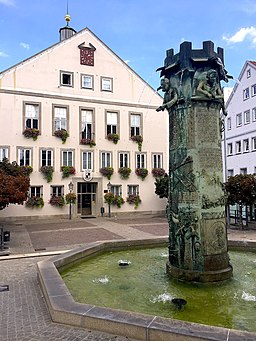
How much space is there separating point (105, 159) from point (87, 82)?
7.54m

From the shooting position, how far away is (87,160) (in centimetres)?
3020

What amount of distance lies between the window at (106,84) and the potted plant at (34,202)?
1219 cm

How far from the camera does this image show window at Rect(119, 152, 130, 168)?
3153 cm

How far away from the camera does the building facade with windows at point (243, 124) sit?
3584cm

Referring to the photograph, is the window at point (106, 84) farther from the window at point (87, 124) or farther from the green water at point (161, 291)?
the green water at point (161, 291)

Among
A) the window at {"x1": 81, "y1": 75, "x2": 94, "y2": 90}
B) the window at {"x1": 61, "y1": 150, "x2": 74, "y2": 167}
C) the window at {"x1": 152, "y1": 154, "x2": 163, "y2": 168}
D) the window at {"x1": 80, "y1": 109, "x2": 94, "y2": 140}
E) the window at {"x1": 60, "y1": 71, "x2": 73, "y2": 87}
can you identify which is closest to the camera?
the window at {"x1": 61, "y1": 150, "x2": 74, "y2": 167}

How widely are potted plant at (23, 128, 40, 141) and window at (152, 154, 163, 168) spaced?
1180cm

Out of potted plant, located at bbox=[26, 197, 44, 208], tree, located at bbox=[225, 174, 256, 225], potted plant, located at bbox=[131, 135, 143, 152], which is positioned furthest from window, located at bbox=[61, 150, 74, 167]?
tree, located at bbox=[225, 174, 256, 225]

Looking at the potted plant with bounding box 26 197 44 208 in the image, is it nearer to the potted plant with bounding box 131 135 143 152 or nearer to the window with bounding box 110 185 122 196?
the window with bounding box 110 185 122 196

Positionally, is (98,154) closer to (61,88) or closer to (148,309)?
(61,88)

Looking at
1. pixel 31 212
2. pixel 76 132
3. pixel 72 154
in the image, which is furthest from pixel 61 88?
pixel 31 212

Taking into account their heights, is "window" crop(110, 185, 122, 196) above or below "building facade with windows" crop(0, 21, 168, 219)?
below

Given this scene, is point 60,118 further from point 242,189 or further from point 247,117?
point 247,117

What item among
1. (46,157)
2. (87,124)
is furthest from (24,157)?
(87,124)
